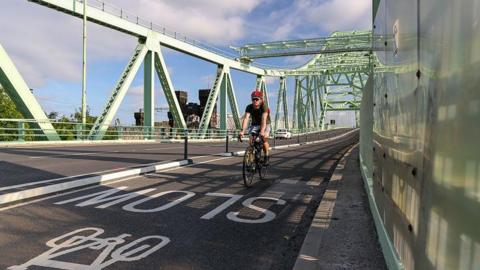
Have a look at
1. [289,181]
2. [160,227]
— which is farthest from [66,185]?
[289,181]

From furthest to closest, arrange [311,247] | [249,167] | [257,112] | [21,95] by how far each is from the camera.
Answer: [21,95] → [257,112] → [249,167] → [311,247]

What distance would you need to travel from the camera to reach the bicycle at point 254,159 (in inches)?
320

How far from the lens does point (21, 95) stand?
2211cm

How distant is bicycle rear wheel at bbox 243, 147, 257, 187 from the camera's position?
26.3 ft

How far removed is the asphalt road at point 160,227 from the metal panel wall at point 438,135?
173 cm

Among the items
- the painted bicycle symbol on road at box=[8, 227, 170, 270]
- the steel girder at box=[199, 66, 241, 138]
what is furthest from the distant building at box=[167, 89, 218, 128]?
the painted bicycle symbol on road at box=[8, 227, 170, 270]

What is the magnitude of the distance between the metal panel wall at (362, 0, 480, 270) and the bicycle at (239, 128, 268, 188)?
17.4 feet

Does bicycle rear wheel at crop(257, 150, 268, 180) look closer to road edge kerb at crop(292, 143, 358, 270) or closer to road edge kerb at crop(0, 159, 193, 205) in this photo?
road edge kerb at crop(0, 159, 193, 205)

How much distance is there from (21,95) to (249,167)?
18407 mm

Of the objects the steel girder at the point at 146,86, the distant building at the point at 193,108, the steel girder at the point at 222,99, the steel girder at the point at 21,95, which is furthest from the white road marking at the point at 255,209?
the distant building at the point at 193,108

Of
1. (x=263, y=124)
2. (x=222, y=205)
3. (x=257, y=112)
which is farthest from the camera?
(x=257, y=112)

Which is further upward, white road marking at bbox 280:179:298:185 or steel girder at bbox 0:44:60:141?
steel girder at bbox 0:44:60:141

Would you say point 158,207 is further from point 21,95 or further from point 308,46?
point 308,46

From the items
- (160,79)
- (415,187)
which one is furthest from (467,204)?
(160,79)
